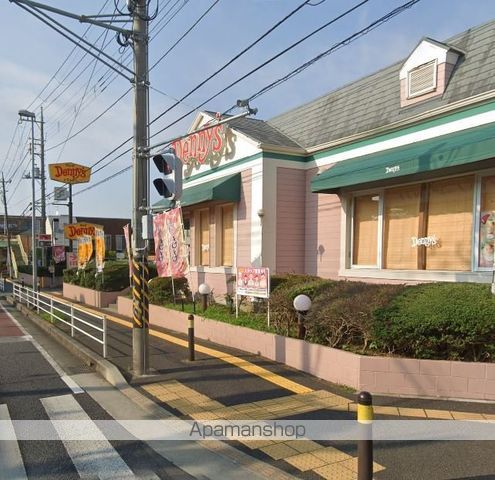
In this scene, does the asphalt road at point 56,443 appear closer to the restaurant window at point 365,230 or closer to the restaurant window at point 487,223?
the restaurant window at point 365,230

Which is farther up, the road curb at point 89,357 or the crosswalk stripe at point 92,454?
the crosswalk stripe at point 92,454

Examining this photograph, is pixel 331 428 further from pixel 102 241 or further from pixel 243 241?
pixel 102 241

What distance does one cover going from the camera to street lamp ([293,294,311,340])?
7562 mm

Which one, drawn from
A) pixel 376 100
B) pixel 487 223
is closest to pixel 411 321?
pixel 487 223

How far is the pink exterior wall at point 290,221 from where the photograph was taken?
1252cm

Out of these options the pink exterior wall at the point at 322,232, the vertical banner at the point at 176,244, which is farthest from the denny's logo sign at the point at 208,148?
the vertical banner at the point at 176,244

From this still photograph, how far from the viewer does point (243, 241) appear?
13062 millimetres

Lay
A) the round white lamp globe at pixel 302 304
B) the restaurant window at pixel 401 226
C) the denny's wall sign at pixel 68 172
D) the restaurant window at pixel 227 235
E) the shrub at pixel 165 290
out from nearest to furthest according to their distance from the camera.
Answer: the round white lamp globe at pixel 302 304
the restaurant window at pixel 401 226
the restaurant window at pixel 227 235
the shrub at pixel 165 290
the denny's wall sign at pixel 68 172

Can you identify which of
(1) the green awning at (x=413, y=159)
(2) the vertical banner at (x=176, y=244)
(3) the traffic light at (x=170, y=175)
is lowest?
(2) the vertical banner at (x=176, y=244)

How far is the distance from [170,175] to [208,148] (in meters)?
7.39

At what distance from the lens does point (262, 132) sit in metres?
13.9

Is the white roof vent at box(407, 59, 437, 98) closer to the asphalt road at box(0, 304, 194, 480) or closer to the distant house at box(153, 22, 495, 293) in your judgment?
the distant house at box(153, 22, 495, 293)

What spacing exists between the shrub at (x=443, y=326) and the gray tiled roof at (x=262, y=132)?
7.11 meters

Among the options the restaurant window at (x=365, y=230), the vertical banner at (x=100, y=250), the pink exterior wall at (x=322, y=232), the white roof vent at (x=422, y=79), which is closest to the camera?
the white roof vent at (x=422, y=79)
